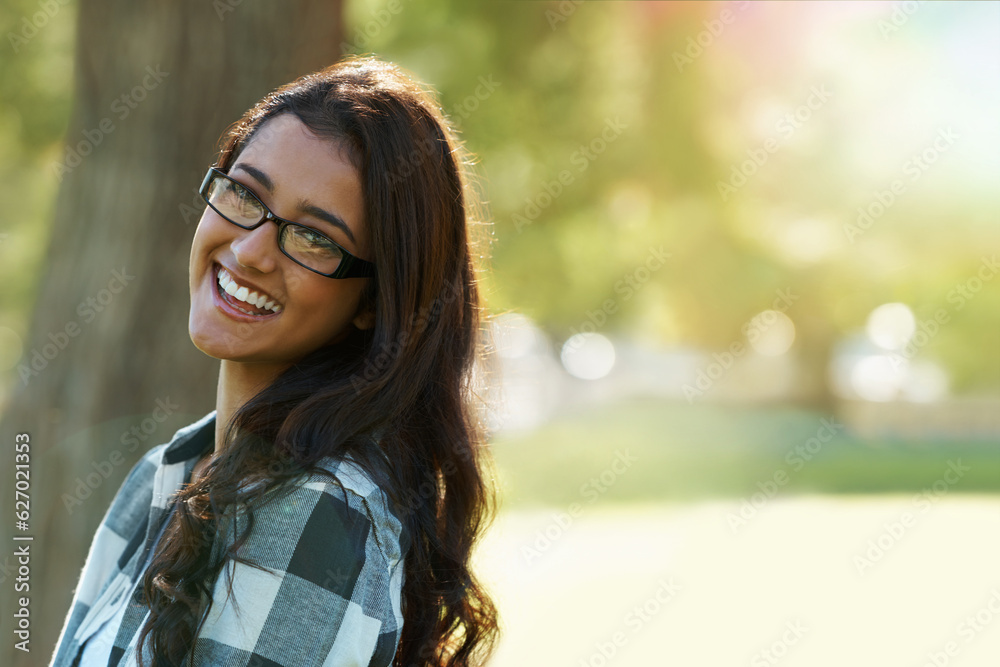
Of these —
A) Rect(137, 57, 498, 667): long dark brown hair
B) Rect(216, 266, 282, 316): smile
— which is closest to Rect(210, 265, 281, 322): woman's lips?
Rect(216, 266, 282, 316): smile

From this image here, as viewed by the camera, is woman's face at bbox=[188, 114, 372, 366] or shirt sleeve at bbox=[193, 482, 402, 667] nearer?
shirt sleeve at bbox=[193, 482, 402, 667]

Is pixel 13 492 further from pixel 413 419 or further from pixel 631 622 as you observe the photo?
pixel 631 622

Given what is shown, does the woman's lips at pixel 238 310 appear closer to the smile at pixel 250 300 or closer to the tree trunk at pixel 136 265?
the smile at pixel 250 300

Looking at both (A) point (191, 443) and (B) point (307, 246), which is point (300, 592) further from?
(A) point (191, 443)

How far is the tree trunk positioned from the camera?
353 centimetres

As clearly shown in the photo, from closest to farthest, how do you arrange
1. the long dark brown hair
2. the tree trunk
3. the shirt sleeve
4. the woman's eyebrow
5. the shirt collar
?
the shirt sleeve < the long dark brown hair < the woman's eyebrow < the shirt collar < the tree trunk

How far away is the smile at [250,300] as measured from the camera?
1.88 metres

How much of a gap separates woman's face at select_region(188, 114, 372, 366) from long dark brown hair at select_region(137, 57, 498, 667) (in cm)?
3

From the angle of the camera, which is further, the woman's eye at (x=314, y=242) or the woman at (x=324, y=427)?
the woman's eye at (x=314, y=242)

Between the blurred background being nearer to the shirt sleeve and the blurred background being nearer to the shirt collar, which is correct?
the shirt collar

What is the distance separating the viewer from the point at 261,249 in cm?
183

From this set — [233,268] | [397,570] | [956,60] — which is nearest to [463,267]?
[233,268]

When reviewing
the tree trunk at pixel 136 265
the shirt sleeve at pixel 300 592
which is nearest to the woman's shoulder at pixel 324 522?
the shirt sleeve at pixel 300 592

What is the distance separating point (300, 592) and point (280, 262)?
0.69 meters
